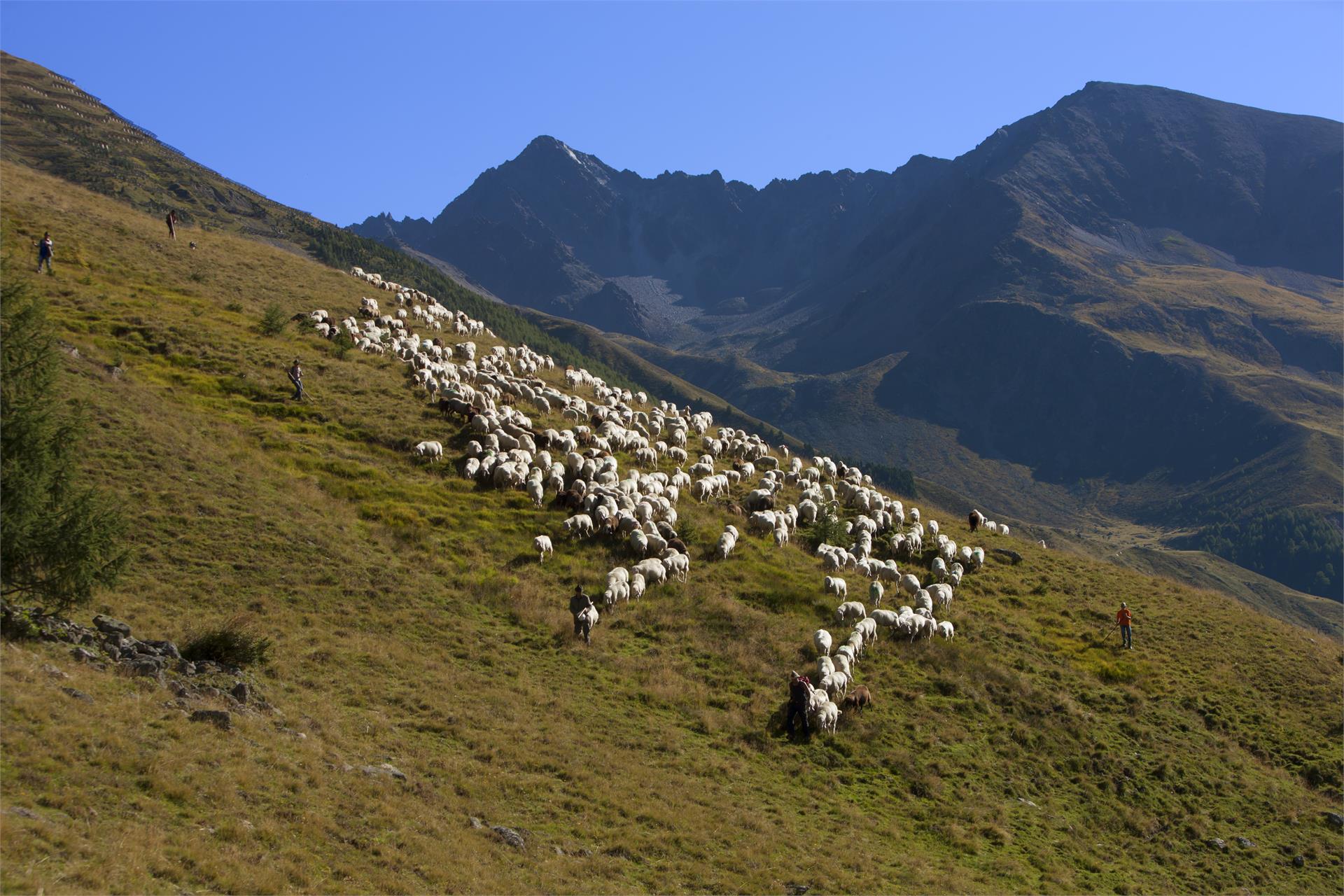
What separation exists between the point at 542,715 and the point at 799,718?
21.9ft

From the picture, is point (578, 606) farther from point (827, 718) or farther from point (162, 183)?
point (162, 183)

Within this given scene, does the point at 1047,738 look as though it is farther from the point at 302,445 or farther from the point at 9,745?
the point at 302,445

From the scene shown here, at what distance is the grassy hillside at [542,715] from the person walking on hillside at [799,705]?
433 millimetres

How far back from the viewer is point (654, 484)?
39.1 meters

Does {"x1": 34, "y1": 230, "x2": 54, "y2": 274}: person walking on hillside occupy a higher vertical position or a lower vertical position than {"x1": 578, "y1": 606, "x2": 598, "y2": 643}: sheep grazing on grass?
higher

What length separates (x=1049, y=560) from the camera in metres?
44.7

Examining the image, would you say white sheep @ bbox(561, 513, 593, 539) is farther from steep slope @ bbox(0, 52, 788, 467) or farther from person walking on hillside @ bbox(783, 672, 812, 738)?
steep slope @ bbox(0, 52, 788, 467)

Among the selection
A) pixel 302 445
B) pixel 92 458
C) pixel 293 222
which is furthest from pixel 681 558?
pixel 293 222

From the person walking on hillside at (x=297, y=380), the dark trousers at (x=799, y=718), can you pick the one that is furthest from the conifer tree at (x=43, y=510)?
the person walking on hillside at (x=297, y=380)

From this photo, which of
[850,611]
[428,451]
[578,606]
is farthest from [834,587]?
[428,451]

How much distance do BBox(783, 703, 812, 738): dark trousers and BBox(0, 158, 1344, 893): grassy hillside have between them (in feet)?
1.19

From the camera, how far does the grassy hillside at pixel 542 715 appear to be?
14.2 metres

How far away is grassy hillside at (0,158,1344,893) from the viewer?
1418 cm

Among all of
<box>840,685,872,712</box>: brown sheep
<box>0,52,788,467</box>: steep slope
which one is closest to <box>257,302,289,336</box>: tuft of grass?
<box>840,685,872,712</box>: brown sheep
